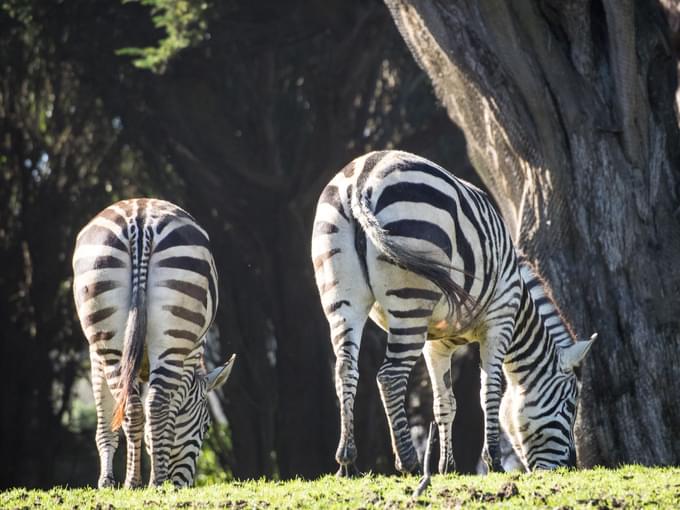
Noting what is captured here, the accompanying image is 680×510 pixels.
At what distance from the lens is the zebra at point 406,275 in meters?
8.84

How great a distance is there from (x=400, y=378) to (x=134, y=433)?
2.33 meters

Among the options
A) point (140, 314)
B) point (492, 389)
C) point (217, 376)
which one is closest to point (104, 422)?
point (140, 314)

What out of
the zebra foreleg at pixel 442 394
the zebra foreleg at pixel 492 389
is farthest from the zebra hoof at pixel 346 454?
the zebra foreleg at pixel 492 389

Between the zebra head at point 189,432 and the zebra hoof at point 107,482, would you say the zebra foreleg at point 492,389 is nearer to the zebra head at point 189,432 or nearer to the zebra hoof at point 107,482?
the zebra head at point 189,432

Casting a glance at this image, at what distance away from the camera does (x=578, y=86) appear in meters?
12.2

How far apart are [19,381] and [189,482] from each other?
33.6 ft

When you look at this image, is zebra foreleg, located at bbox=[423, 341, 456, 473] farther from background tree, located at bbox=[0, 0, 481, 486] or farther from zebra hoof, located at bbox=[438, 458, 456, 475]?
background tree, located at bbox=[0, 0, 481, 486]

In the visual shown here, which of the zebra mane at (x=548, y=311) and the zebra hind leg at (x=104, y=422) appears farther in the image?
the zebra mane at (x=548, y=311)

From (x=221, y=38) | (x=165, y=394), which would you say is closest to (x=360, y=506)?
(x=165, y=394)

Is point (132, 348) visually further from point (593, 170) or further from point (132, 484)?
point (593, 170)

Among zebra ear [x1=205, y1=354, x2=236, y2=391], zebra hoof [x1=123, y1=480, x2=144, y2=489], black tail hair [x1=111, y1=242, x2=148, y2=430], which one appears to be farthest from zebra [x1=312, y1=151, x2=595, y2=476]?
zebra ear [x1=205, y1=354, x2=236, y2=391]

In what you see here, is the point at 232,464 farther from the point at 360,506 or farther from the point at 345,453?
the point at 360,506

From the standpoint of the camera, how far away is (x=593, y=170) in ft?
39.1

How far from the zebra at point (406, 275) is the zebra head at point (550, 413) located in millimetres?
998
